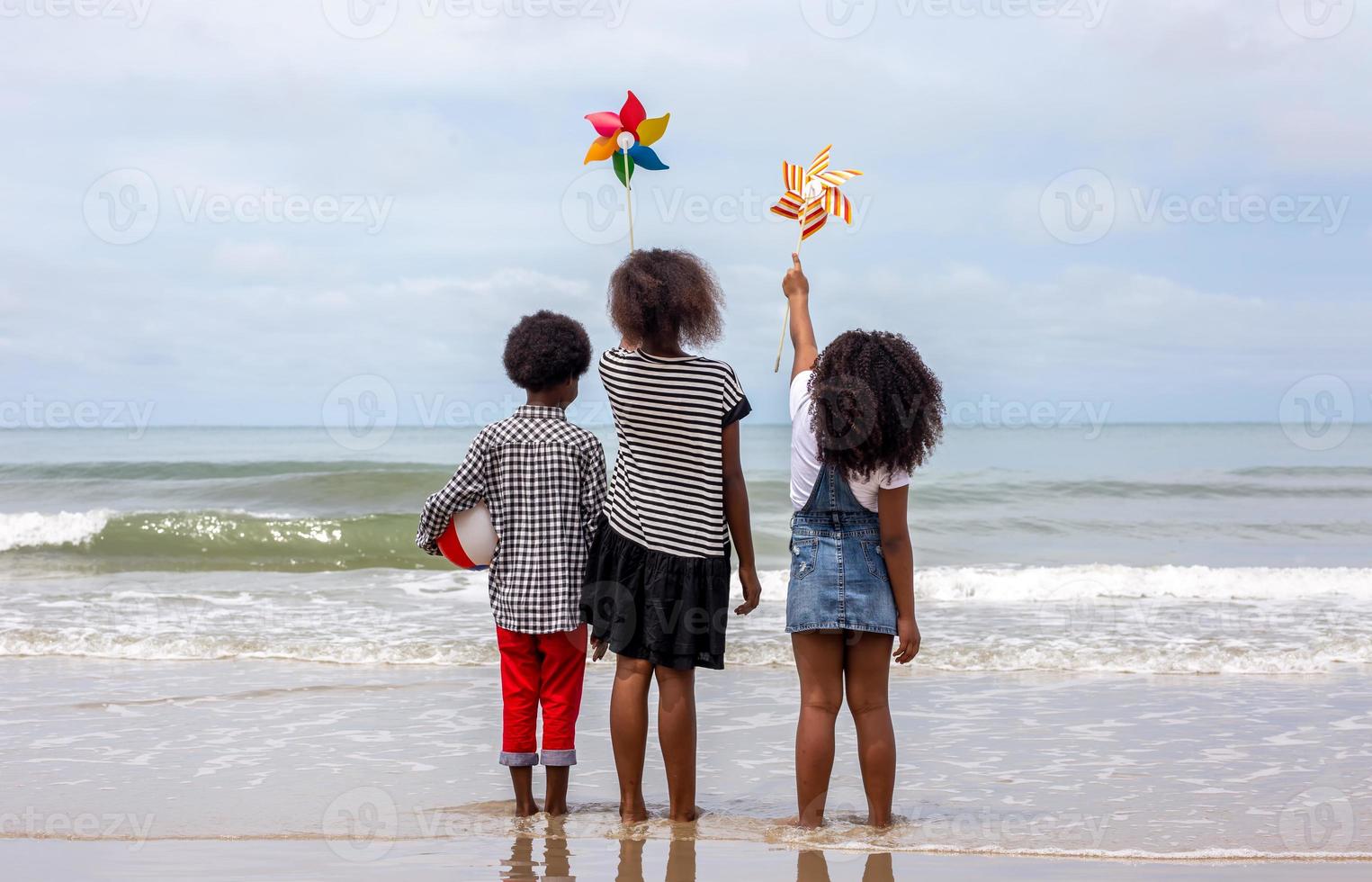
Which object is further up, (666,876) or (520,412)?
(520,412)

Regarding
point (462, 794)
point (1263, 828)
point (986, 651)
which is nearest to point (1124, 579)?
point (986, 651)

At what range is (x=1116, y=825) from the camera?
395 cm

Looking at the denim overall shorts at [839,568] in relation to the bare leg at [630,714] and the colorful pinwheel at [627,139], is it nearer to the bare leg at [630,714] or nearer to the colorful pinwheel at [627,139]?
the bare leg at [630,714]

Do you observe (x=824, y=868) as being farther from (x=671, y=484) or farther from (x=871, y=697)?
(x=671, y=484)

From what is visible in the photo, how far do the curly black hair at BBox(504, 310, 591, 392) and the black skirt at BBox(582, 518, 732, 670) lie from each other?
63cm

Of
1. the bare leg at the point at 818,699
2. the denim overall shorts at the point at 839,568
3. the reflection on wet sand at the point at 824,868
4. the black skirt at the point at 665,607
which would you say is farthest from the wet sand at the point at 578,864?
the denim overall shorts at the point at 839,568

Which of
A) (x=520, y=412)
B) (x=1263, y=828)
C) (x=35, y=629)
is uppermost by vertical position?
(x=520, y=412)

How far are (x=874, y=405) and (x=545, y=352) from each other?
116 cm

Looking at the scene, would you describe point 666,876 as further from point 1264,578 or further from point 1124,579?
point 1264,578

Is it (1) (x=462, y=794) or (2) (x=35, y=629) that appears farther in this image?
(2) (x=35, y=629)

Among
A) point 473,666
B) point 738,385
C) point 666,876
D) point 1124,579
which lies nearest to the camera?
point 666,876

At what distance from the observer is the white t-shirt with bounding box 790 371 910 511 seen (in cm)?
347

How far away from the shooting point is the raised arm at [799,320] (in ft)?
12.2

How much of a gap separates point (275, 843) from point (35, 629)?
17.9ft
